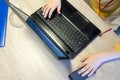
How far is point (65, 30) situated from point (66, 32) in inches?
0.5

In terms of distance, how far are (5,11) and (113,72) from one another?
0.60 meters

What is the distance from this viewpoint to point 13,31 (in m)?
1.00

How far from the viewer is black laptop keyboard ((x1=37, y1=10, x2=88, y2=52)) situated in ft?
3.15

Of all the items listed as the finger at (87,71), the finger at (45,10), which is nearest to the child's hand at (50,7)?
the finger at (45,10)

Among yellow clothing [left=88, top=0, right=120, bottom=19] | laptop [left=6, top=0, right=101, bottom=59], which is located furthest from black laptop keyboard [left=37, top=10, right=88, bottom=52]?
yellow clothing [left=88, top=0, right=120, bottom=19]

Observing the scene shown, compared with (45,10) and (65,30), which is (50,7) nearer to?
(45,10)

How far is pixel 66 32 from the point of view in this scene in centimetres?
98

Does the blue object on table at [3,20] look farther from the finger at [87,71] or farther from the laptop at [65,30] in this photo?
the finger at [87,71]

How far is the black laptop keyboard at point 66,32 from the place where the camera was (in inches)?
37.8

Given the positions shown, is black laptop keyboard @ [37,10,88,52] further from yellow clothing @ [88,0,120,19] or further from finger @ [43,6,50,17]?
yellow clothing @ [88,0,120,19]

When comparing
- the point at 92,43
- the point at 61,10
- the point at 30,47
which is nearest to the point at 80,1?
the point at 61,10

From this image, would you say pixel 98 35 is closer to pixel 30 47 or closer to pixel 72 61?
pixel 72 61

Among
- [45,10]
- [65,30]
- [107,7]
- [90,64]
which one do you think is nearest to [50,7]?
[45,10]

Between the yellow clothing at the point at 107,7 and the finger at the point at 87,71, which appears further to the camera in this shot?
the yellow clothing at the point at 107,7
